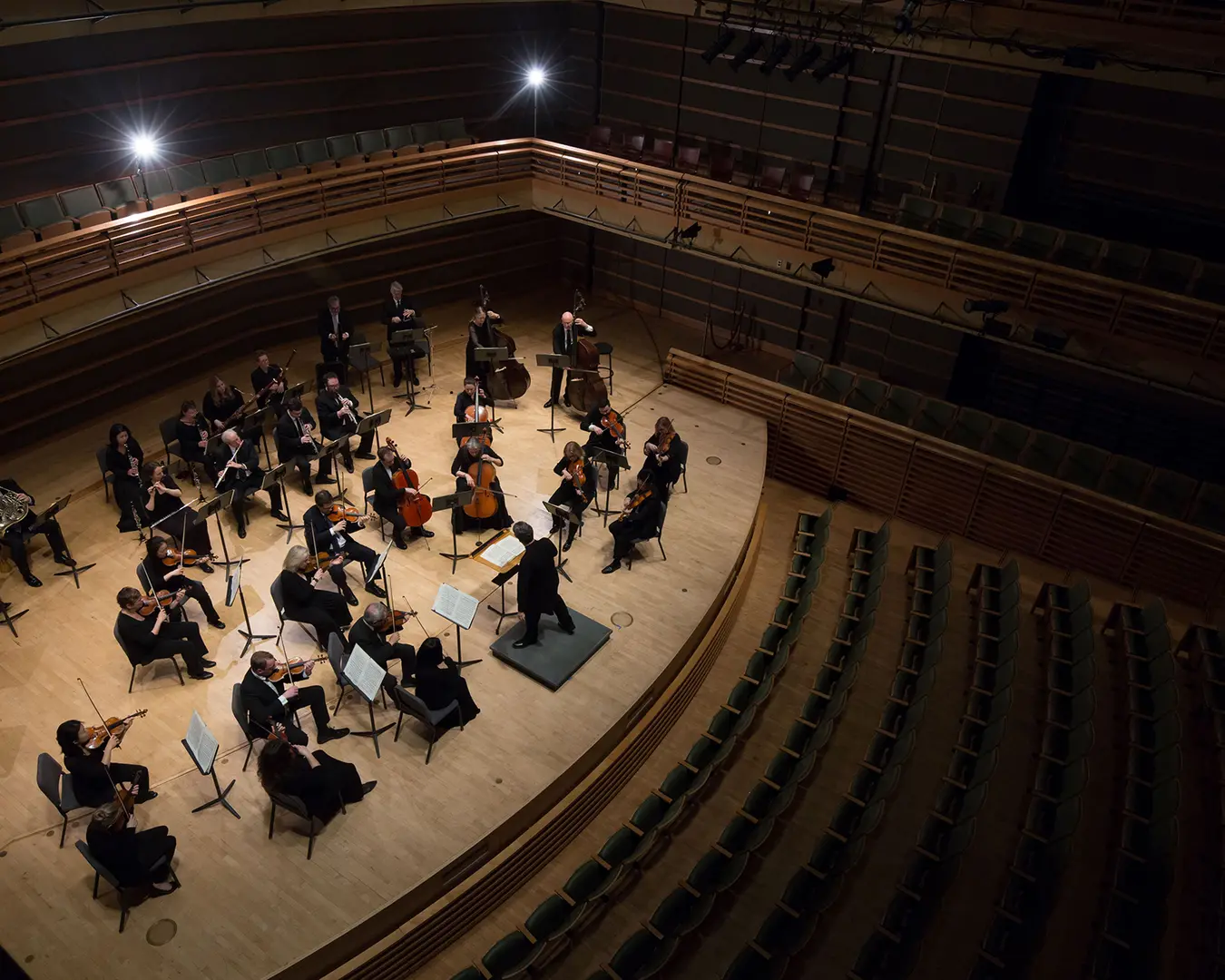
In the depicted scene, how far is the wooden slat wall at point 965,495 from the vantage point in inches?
437

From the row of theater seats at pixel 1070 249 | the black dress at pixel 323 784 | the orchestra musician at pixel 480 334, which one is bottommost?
the black dress at pixel 323 784

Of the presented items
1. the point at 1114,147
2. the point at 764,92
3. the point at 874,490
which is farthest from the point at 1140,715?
the point at 764,92

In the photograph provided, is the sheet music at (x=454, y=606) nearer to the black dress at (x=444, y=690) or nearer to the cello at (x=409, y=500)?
the black dress at (x=444, y=690)

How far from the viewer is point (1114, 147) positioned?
11.6 metres

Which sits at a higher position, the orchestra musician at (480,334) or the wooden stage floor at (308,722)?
the orchestra musician at (480,334)

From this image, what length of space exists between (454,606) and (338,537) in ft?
7.53

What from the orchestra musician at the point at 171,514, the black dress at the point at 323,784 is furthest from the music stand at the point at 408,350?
the black dress at the point at 323,784

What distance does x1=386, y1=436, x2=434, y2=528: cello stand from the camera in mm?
10156

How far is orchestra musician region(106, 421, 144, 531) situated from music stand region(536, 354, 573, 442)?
4.68m

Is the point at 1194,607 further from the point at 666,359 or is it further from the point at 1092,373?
the point at 666,359

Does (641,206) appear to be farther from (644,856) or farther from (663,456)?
(644,856)

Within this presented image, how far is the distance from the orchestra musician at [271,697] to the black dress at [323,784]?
23cm

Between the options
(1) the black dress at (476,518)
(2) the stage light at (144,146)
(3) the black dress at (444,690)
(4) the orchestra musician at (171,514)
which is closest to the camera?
(3) the black dress at (444,690)

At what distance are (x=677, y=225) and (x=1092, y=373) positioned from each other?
6.06 meters
